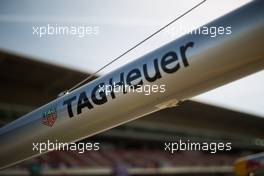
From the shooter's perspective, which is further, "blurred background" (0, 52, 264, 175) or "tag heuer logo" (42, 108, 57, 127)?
"blurred background" (0, 52, 264, 175)

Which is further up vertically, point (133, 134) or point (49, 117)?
point (133, 134)

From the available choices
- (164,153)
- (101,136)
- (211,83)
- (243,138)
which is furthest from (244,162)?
(243,138)

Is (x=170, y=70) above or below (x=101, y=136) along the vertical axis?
below

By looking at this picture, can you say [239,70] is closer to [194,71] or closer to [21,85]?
[194,71]

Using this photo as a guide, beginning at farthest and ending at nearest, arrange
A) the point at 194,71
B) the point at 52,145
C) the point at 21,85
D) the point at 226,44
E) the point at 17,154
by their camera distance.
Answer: the point at 21,85 → the point at 17,154 → the point at 52,145 → the point at 194,71 → the point at 226,44

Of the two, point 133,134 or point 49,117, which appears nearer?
point 49,117

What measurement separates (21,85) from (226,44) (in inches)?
410

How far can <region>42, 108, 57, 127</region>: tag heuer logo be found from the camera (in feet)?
7.10

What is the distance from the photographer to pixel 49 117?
2188mm

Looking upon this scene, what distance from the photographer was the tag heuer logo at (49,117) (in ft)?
7.10

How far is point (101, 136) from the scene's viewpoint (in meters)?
14.5

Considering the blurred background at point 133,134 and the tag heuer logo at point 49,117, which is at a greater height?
the blurred background at point 133,134

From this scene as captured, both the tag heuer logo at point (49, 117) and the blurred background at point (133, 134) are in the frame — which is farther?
the blurred background at point (133, 134)

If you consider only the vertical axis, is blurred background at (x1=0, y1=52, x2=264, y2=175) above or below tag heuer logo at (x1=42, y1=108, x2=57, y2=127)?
above
